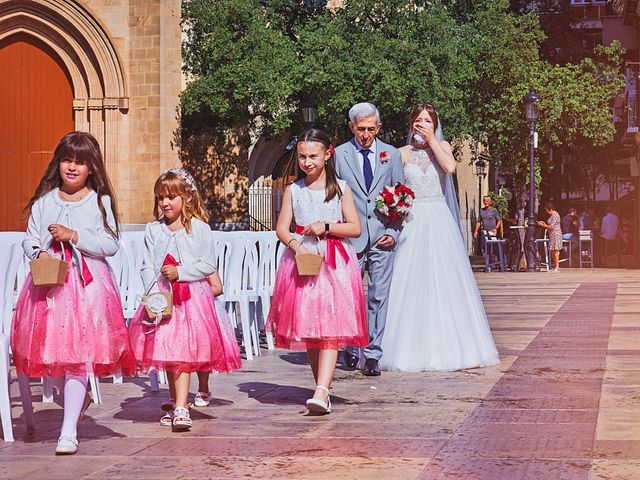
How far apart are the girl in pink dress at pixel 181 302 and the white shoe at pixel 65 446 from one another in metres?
0.72

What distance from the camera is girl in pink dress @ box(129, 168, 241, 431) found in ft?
22.3

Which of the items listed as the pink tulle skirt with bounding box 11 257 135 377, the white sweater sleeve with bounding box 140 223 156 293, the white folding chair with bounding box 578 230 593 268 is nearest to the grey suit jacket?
the white sweater sleeve with bounding box 140 223 156 293

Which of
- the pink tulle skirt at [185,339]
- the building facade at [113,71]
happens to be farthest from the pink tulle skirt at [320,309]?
the building facade at [113,71]

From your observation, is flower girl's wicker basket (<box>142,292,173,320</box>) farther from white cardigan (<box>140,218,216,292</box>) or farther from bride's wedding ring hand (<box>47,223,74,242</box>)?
bride's wedding ring hand (<box>47,223,74,242</box>)

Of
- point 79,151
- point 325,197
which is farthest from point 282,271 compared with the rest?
point 79,151

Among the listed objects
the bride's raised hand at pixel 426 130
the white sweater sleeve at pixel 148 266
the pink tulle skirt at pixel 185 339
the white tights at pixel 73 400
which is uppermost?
the bride's raised hand at pixel 426 130

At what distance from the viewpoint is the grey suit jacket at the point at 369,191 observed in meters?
9.40

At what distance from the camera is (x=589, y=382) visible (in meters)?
8.64

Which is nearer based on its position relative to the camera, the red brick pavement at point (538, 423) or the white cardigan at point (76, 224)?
the red brick pavement at point (538, 423)

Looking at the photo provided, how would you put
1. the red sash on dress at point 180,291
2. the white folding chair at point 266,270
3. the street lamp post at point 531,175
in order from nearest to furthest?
the red sash on dress at point 180,291, the white folding chair at point 266,270, the street lamp post at point 531,175

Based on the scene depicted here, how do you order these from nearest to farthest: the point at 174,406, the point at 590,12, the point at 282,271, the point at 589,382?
1. the point at 174,406
2. the point at 282,271
3. the point at 589,382
4. the point at 590,12

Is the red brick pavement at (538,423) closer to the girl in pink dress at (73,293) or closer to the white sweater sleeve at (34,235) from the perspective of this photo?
the girl in pink dress at (73,293)

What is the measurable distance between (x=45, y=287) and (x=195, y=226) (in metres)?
1.08

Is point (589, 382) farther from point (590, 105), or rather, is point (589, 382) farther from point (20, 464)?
point (590, 105)
